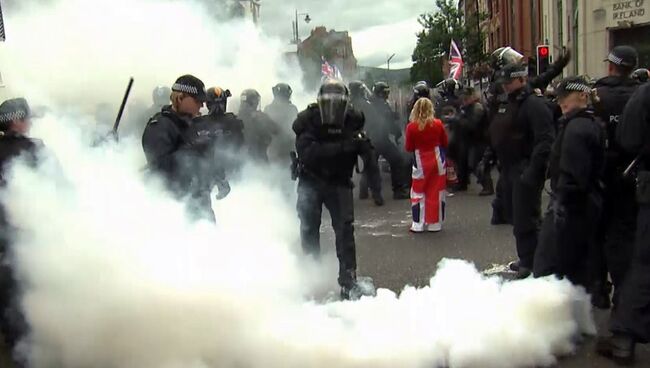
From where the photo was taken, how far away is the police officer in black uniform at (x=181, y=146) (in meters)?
4.65

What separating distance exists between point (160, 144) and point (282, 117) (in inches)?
201

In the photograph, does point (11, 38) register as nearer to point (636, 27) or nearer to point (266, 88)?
point (266, 88)

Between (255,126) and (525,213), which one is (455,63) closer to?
(255,126)

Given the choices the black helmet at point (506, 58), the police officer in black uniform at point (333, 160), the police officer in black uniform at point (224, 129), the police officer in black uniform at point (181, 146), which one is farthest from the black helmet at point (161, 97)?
the black helmet at point (506, 58)

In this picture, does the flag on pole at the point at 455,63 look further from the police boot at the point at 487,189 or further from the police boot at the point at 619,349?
the police boot at the point at 619,349

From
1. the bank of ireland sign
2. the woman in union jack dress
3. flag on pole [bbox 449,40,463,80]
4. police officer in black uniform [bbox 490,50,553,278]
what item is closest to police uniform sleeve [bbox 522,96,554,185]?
police officer in black uniform [bbox 490,50,553,278]

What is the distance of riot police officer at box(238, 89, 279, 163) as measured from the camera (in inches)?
355

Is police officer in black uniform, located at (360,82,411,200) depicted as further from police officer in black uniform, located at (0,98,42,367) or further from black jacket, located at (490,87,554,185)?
police officer in black uniform, located at (0,98,42,367)

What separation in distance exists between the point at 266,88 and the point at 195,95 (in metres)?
9.67

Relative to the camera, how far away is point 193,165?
487cm

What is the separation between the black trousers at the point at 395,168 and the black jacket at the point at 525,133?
4907 millimetres

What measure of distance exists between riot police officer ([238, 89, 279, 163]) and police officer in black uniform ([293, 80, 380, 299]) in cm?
356

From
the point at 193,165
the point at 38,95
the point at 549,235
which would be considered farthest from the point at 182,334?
the point at 38,95

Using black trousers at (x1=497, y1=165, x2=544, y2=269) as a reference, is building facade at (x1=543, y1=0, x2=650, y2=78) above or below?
above
